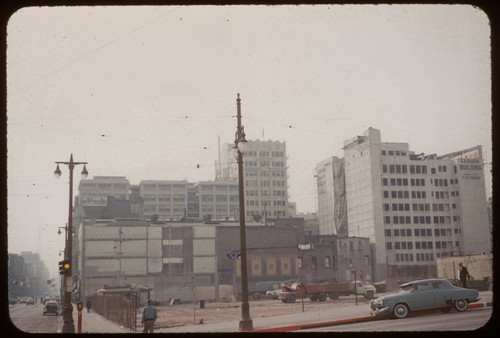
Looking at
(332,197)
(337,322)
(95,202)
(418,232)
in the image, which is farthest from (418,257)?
(337,322)

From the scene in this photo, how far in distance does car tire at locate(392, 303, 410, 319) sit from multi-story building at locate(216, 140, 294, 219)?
495ft

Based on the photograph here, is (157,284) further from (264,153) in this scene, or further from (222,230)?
(264,153)

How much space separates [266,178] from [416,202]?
6182cm

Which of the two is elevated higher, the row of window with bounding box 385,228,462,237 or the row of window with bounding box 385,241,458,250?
the row of window with bounding box 385,228,462,237

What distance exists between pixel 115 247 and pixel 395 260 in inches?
2525

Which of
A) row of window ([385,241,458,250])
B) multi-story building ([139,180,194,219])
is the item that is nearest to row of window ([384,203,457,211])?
row of window ([385,241,458,250])

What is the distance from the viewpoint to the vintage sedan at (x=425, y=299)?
20.3 metres

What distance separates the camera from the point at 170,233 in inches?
3629

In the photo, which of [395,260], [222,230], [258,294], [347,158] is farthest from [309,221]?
[258,294]

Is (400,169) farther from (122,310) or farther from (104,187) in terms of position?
(122,310)

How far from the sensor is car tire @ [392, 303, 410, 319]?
2052 centimetres

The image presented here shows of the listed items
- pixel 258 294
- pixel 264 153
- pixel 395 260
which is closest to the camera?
pixel 258 294

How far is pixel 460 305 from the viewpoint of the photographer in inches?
797

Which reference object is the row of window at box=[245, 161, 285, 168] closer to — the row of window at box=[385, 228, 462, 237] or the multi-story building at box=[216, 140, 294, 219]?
the multi-story building at box=[216, 140, 294, 219]
